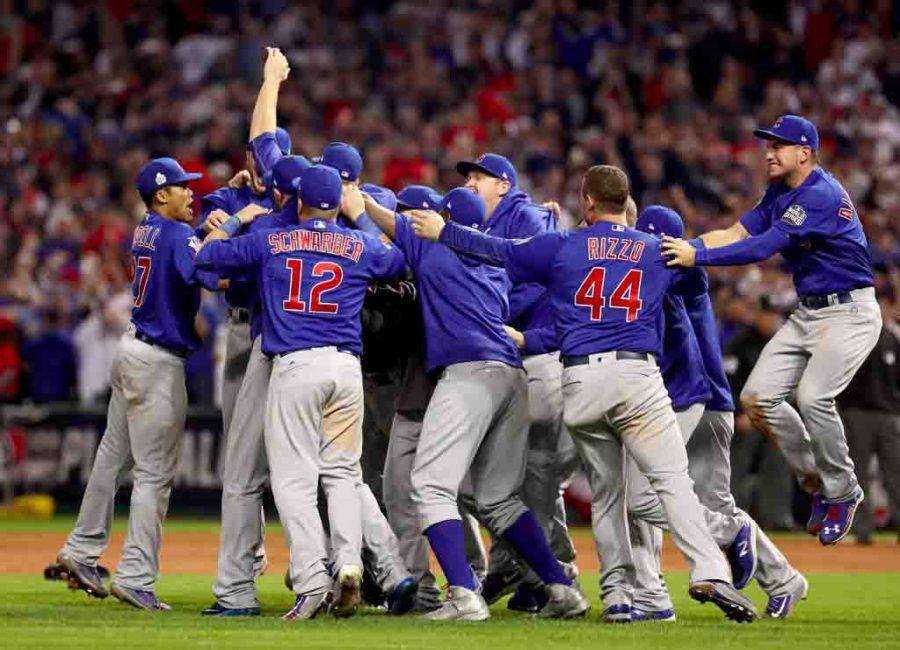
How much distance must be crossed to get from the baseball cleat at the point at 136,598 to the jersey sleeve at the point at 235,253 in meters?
2.11

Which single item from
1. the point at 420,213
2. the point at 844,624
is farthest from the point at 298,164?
the point at 844,624

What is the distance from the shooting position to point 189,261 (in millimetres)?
11086

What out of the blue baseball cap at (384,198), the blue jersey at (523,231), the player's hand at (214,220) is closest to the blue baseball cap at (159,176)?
the player's hand at (214,220)

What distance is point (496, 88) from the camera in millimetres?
23562

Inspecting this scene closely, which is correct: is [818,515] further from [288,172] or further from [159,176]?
[159,176]

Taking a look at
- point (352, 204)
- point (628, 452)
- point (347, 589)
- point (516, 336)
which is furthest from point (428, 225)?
point (347, 589)

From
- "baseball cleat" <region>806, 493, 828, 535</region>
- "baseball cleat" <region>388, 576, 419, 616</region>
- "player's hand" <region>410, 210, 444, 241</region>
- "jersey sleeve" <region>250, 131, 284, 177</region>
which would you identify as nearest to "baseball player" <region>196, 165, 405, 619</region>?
"player's hand" <region>410, 210, 444, 241</region>

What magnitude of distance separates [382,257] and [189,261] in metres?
1.36

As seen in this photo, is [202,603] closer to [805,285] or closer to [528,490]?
[528,490]

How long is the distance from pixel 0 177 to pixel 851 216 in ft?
49.8

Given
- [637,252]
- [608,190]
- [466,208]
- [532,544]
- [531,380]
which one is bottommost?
[532,544]

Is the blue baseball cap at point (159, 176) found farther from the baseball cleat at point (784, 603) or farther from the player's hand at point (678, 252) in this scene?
the baseball cleat at point (784, 603)

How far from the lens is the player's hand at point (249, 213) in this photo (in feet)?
35.6

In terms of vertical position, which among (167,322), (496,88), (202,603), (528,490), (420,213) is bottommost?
(202,603)
